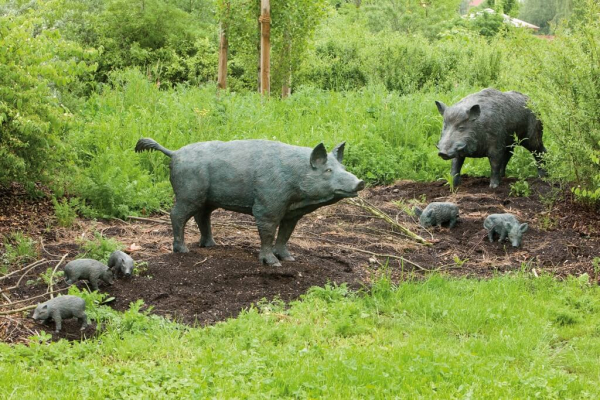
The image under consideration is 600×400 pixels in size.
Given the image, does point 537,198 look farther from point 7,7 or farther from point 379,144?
point 7,7

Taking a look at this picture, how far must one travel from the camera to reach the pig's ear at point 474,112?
10.5 metres

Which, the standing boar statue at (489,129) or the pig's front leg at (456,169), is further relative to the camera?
the pig's front leg at (456,169)

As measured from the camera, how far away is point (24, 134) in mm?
8562

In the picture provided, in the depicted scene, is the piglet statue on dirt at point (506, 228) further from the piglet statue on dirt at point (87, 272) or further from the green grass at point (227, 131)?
the piglet statue on dirt at point (87, 272)

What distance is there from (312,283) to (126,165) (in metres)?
4.14

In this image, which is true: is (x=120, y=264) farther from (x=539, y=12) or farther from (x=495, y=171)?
(x=539, y=12)

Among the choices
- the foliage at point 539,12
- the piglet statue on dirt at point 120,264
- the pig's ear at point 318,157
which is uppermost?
the pig's ear at point 318,157

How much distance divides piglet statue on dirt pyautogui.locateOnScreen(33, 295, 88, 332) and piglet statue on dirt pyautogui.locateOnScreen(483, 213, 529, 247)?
4.95 metres

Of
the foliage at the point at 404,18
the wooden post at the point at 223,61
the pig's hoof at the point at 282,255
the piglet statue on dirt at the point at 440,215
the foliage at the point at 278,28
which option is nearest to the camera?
the pig's hoof at the point at 282,255

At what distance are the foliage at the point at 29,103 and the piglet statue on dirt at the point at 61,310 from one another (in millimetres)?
2819

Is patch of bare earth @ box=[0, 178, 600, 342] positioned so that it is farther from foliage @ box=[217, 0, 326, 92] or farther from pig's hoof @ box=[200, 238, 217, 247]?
foliage @ box=[217, 0, 326, 92]

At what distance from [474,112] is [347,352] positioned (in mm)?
5996

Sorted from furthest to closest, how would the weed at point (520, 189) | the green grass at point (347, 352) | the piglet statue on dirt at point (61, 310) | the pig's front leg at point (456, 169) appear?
the pig's front leg at point (456, 169)
the weed at point (520, 189)
the piglet statue on dirt at point (61, 310)
the green grass at point (347, 352)

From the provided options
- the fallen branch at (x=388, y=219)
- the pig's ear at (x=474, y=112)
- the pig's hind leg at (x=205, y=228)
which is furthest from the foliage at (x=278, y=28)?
the pig's hind leg at (x=205, y=228)
